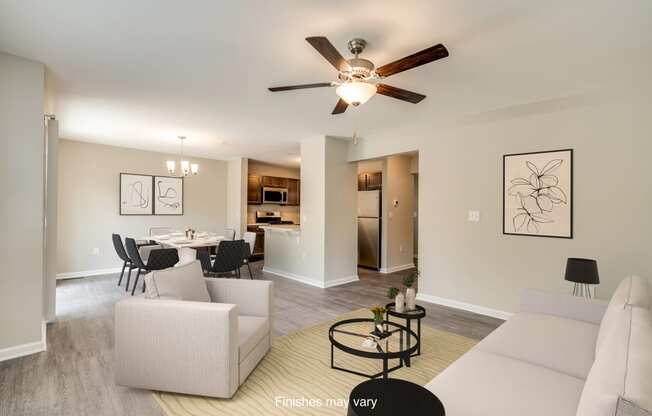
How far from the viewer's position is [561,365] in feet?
5.81

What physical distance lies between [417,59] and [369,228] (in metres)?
5.06

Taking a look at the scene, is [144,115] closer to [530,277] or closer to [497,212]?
[497,212]

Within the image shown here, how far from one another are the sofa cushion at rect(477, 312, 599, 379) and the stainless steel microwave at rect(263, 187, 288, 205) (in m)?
6.58

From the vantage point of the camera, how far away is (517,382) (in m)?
1.58

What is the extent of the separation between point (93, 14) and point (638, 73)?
421cm

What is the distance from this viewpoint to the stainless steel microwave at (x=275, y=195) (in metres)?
8.22

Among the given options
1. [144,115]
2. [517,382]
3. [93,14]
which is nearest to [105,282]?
[144,115]

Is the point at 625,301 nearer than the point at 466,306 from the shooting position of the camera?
Yes

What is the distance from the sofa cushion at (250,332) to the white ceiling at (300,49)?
2089 mm

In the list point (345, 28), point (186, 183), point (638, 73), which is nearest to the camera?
point (345, 28)

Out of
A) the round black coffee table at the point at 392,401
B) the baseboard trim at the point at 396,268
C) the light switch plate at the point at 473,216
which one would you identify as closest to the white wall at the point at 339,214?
the baseboard trim at the point at 396,268

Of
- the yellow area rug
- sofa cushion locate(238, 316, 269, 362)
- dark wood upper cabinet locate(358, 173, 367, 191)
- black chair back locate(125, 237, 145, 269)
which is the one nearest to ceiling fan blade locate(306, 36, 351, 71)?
sofa cushion locate(238, 316, 269, 362)

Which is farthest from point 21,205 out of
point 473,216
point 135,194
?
point 473,216

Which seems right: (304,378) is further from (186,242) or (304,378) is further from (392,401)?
(186,242)
